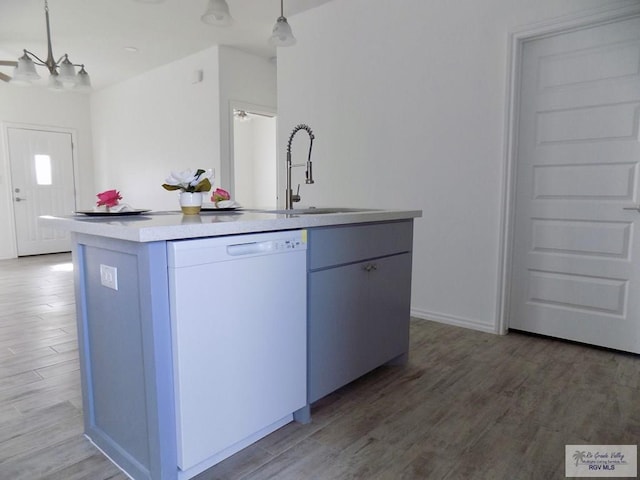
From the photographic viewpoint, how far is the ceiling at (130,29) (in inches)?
145

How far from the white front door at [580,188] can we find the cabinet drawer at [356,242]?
1.11 metres

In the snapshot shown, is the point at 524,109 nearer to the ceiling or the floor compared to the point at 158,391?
nearer to the ceiling

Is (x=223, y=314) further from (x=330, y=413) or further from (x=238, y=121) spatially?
(x=238, y=121)

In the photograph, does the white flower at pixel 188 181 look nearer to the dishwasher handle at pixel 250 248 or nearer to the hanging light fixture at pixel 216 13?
the dishwasher handle at pixel 250 248

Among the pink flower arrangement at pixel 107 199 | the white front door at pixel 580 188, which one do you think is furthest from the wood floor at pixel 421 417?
the pink flower arrangement at pixel 107 199

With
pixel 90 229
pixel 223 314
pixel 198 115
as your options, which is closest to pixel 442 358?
pixel 223 314

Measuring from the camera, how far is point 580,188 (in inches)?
102

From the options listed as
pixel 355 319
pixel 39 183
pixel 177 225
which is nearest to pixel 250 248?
pixel 177 225

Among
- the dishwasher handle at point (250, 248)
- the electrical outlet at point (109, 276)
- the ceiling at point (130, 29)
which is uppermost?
the ceiling at point (130, 29)

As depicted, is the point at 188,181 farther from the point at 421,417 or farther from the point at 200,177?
the point at 421,417

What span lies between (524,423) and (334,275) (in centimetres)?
103

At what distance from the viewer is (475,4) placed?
→ 2.80 metres

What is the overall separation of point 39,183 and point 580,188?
7.13 metres

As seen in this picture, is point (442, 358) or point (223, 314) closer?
point (223, 314)
